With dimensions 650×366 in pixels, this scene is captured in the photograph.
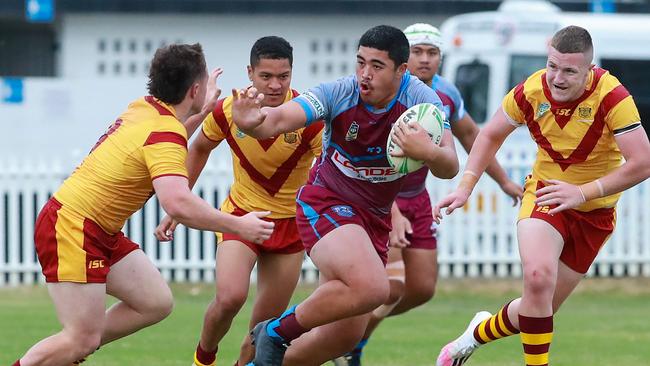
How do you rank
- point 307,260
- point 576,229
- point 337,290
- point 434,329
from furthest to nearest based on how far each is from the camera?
point 307,260 < point 434,329 < point 576,229 < point 337,290

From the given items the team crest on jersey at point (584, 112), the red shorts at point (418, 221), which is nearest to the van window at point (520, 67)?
the red shorts at point (418, 221)

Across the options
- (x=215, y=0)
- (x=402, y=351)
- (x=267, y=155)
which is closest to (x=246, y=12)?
(x=215, y=0)

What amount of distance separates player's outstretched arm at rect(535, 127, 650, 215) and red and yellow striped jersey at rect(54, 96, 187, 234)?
81.4 inches

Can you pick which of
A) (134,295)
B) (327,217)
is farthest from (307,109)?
(134,295)

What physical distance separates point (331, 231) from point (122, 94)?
1255 centimetres

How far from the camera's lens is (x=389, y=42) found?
6.77 m

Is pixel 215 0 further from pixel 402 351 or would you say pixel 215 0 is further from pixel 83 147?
pixel 402 351

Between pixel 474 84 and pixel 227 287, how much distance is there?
28.7 feet

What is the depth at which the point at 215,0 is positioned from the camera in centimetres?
1966

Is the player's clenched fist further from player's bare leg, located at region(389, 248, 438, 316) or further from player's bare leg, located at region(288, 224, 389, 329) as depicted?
player's bare leg, located at region(389, 248, 438, 316)

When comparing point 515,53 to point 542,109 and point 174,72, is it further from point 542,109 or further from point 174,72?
point 174,72

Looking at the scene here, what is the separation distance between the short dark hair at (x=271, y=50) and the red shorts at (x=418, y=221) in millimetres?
1816

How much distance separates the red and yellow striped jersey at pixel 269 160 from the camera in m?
7.87

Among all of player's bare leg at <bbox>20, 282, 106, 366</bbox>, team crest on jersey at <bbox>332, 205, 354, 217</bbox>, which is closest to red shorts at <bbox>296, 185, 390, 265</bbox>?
team crest on jersey at <bbox>332, 205, 354, 217</bbox>
